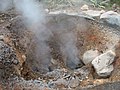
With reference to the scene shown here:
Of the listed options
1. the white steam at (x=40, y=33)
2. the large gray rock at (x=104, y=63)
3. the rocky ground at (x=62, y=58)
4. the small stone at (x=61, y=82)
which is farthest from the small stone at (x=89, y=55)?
the small stone at (x=61, y=82)

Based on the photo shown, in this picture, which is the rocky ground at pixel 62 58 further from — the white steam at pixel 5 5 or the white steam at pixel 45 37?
the white steam at pixel 5 5

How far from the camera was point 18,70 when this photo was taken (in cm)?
904

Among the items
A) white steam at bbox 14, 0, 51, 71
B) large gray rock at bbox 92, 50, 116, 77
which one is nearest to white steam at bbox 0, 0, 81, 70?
white steam at bbox 14, 0, 51, 71

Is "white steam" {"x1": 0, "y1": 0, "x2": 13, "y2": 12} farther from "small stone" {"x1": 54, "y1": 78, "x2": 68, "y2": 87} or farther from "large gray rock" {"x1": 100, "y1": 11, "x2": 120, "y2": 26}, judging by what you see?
"small stone" {"x1": 54, "y1": 78, "x2": 68, "y2": 87}

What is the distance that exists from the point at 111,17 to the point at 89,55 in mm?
1426

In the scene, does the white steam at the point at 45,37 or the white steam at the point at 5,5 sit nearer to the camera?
the white steam at the point at 45,37

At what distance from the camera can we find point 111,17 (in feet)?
35.6

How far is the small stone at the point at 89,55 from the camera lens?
10.1 meters

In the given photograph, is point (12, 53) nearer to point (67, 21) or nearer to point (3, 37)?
point (3, 37)

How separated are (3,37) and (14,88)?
1.70 meters

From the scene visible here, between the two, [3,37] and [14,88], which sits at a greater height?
[3,37]

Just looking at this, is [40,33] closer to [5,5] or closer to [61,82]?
[5,5]

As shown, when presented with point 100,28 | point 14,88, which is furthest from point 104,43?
point 14,88

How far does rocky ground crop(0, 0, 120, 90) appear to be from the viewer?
29.0 ft
